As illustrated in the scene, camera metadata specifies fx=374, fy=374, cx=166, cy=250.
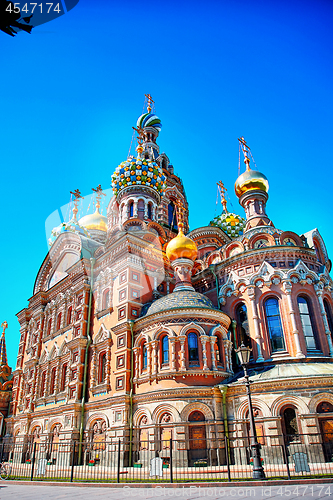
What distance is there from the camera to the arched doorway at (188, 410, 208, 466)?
1188 cm

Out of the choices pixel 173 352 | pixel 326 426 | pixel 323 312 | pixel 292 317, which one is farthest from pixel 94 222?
pixel 326 426

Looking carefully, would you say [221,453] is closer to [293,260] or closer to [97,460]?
[97,460]

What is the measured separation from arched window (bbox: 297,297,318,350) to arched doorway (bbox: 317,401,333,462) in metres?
2.97

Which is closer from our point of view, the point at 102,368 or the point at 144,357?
the point at 144,357

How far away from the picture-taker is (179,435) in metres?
12.1

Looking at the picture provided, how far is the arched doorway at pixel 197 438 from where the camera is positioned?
468 inches

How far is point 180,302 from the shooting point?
14414mm

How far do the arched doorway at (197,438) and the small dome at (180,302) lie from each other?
12.2 ft

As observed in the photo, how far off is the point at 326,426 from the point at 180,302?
247 inches

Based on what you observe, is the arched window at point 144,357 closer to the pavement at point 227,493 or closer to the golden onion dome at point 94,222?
the pavement at point 227,493

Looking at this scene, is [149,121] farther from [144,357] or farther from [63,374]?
[144,357]

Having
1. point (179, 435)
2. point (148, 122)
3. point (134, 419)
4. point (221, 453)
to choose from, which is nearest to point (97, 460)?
point (134, 419)

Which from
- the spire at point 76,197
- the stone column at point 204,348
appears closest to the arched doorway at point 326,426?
the stone column at point 204,348

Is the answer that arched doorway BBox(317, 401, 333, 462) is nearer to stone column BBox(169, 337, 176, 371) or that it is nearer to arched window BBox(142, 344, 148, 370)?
stone column BBox(169, 337, 176, 371)
